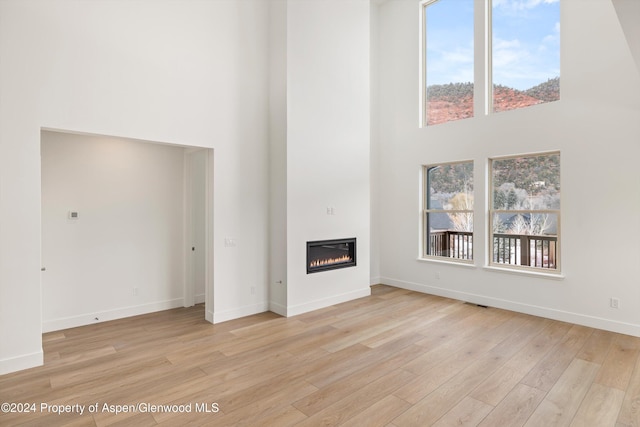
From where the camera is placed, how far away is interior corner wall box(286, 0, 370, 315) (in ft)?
15.8

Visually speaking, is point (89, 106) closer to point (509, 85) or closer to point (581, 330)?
point (509, 85)

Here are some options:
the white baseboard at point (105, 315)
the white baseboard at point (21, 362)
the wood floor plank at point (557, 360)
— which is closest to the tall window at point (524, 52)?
the wood floor plank at point (557, 360)

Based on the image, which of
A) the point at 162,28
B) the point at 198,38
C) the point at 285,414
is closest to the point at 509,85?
the point at 198,38

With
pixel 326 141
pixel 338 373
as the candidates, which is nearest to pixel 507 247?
pixel 326 141

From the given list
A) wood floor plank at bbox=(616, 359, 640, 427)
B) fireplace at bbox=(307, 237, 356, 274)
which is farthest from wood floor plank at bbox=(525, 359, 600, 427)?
fireplace at bbox=(307, 237, 356, 274)

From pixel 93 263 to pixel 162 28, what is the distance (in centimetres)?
301

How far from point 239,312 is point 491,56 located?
5.30 metres

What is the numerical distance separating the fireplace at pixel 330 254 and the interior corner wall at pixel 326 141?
93 mm

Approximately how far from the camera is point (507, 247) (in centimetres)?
515

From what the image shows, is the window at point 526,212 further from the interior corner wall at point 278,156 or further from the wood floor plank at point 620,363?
the interior corner wall at point 278,156

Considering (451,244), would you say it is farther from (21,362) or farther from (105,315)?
(21,362)

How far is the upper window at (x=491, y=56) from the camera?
4750mm

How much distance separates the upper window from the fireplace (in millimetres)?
2650

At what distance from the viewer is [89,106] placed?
354 centimetres
